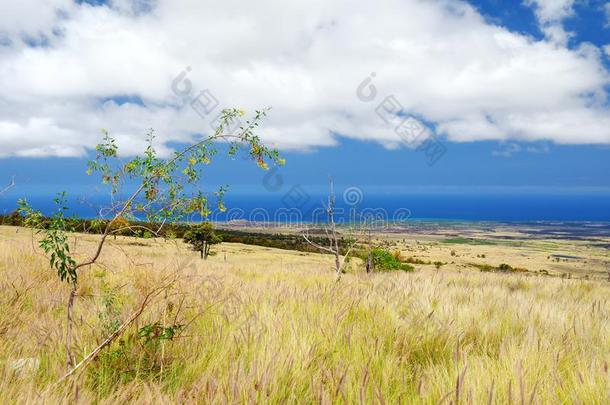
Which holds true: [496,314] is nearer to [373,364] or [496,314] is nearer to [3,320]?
[373,364]

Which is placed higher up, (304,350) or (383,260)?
(304,350)

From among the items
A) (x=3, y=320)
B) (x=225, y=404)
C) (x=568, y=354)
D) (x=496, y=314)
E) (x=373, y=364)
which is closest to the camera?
(x=225, y=404)

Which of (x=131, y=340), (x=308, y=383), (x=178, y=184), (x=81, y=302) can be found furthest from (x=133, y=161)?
(x=308, y=383)

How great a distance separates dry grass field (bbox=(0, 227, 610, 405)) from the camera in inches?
90.7

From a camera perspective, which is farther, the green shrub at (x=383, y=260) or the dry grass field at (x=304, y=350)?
the green shrub at (x=383, y=260)

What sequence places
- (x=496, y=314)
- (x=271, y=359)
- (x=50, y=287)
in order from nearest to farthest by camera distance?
(x=271, y=359) < (x=496, y=314) < (x=50, y=287)

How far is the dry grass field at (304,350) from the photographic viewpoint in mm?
2303

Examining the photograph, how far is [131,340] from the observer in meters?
3.41

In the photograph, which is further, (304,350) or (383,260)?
(383,260)

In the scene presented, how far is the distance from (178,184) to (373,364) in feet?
8.30

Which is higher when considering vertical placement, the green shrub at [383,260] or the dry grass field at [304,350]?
the dry grass field at [304,350]

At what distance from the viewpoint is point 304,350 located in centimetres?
303

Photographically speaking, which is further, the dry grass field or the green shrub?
the green shrub

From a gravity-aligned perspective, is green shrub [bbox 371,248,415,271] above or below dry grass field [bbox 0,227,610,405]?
below
